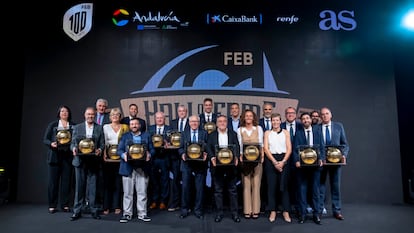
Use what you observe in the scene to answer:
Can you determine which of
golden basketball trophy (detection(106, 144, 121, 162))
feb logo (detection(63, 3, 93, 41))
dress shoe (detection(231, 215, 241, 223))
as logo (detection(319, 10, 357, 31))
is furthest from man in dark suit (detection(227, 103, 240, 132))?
feb logo (detection(63, 3, 93, 41))

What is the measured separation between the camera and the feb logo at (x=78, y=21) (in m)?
5.88

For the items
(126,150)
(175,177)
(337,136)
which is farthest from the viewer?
(175,177)

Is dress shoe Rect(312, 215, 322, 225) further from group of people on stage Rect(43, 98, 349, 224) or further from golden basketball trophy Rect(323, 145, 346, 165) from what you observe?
golden basketball trophy Rect(323, 145, 346, 165)

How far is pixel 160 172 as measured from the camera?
5.08 m

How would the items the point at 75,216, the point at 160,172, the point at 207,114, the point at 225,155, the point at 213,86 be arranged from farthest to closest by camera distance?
the point at 213,86 < the point at 207,114 < the point at 160,172 < the point at 75,216 < the point at 225,155

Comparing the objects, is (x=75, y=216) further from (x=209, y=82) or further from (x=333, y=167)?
(x=333, y=167)

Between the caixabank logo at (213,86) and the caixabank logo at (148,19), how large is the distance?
62 cm

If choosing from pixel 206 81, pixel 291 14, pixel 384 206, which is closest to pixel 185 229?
pixel 206 81

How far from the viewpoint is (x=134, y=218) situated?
439 centimetres

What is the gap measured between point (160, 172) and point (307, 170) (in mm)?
2268

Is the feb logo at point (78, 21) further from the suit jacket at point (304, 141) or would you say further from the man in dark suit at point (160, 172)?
the suit jacket at point (304, 141)

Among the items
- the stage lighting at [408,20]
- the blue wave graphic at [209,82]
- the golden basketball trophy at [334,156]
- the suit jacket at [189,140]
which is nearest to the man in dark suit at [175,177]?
the suit jacket at [189,140]

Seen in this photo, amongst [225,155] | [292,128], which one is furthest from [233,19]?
→ [225,155]

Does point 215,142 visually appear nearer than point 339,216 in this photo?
Yes
